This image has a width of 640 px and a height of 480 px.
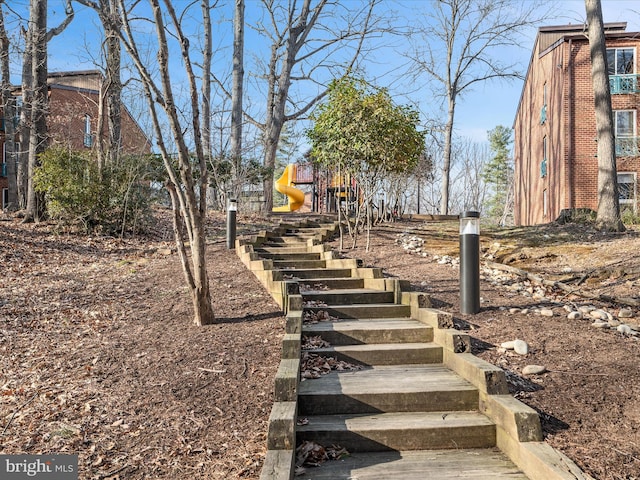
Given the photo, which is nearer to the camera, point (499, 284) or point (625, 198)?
point (499, 284)

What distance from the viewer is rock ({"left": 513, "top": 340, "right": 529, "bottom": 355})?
16.5 ft

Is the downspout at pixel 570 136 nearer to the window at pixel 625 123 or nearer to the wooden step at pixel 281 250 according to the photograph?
the window at pixel 625 123

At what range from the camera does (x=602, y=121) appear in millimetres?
13211

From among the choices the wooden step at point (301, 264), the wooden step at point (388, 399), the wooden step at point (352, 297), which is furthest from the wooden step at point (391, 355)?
the wooden step at point (301, 264)

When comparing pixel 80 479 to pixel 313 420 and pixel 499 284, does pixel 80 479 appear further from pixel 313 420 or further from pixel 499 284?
pixel 499 284

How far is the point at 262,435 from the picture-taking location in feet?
12.2

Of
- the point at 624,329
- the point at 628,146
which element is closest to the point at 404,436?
the point at 624,329

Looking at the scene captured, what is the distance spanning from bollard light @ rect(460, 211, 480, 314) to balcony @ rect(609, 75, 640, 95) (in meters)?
18.6

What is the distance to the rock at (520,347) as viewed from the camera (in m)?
5.02

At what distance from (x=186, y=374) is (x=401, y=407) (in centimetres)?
189

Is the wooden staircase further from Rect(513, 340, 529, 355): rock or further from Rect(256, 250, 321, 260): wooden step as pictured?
Rect(256, 250, 321, 260): wooden step

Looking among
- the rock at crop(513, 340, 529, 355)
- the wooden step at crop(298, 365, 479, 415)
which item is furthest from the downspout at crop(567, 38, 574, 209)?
the wooden step at crop(298, 365, 479, 415)

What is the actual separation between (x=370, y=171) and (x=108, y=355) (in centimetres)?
689

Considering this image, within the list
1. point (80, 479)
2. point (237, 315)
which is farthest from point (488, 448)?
point (237, 315)
